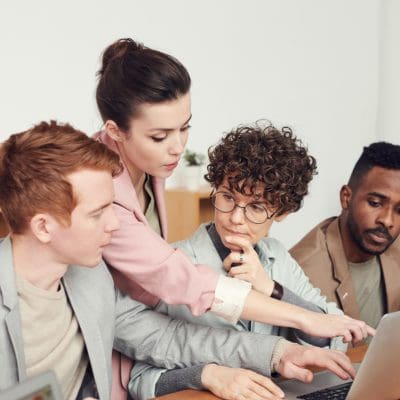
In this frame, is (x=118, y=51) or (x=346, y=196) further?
(x=346, y=196)

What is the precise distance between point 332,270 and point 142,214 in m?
0.92

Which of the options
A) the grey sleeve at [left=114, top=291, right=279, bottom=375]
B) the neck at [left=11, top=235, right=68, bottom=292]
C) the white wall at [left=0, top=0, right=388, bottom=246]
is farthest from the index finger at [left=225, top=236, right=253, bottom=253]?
the white wall at [left=0, top=0, right=388, bottom=246]

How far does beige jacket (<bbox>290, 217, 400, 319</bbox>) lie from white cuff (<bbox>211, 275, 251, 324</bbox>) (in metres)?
0.80

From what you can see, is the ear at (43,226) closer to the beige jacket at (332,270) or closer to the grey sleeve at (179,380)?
the grey sleeve at (179,380)

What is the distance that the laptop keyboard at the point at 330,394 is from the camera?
179 centimetres

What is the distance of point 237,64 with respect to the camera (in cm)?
434

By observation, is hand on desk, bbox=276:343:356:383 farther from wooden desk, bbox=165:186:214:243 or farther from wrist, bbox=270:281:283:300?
wooden desk, bbox=165:186:214:243

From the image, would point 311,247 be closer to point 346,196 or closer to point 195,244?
point 346,196

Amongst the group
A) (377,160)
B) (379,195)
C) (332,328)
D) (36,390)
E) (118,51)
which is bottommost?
(332,328)

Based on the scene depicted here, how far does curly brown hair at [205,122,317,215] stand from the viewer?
2.05 m

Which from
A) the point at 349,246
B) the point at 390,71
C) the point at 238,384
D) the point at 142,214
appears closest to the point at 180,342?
the point at 238,384

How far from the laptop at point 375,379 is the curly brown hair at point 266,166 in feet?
1.59

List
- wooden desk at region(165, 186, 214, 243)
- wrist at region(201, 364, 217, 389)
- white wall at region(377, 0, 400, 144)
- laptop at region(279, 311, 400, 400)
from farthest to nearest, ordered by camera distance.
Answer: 1. white wall at region(377, 0, 400, 144)
2. wooden desk at region(165, 186, 214, 243)
3. wrist at region(201, 364, 217, 389)
4. laptop at region(279, 311, 400, 400)

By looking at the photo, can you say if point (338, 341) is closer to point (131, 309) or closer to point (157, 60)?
point (131, 309)
